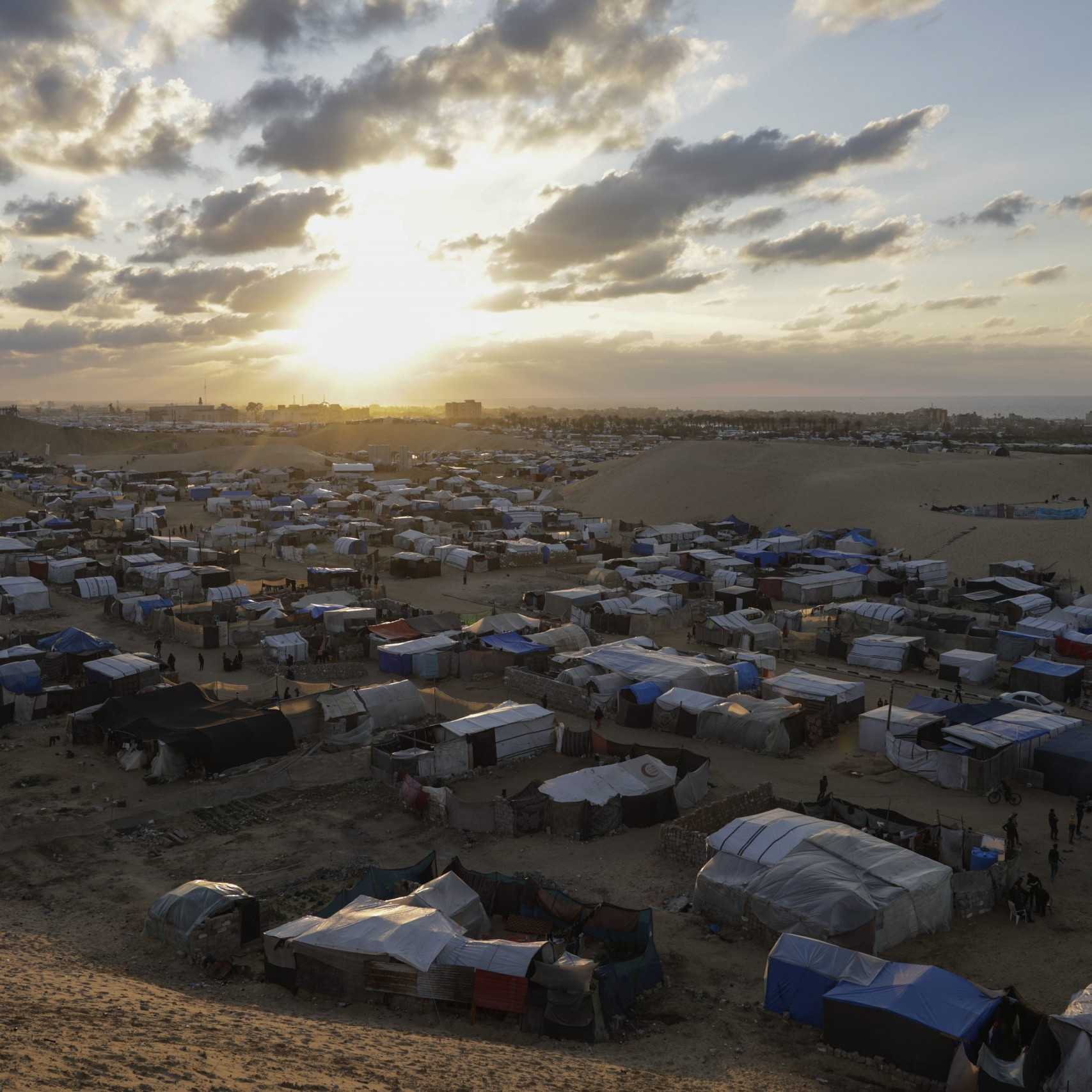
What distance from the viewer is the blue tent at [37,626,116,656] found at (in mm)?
25766

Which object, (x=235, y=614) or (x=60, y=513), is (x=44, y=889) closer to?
(x=235, y=614)

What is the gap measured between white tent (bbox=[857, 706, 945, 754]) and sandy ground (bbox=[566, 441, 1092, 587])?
78.4ft

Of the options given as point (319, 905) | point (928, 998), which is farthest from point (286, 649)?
point (928, 998)

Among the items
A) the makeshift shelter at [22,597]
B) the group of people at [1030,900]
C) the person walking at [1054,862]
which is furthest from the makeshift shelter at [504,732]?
the makeshift shelter at [22,597]

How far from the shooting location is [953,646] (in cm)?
2942

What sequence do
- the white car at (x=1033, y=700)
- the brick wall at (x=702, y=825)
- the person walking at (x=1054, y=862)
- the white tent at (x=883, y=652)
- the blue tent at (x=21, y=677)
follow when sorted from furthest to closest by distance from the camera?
the white tent at (x=883, y=652) → the blue tent at (x=21, y=677) → the white car at (x=1033, y=700) → the brick wall at (x=702, y=825) → the person walking at (x=1054, y=862)

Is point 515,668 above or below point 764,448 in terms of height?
below

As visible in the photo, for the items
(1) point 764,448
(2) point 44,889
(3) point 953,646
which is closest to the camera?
(2) point 44,889

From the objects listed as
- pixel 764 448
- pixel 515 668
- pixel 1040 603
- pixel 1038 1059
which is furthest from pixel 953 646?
pixel 764 448

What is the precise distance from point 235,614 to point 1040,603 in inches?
1156

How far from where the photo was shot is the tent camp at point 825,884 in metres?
12.1

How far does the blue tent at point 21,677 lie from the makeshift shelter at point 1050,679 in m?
26.4

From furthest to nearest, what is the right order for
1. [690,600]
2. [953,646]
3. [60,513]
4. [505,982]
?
[60,513] → [690,600] → [953,646] → [505,982]

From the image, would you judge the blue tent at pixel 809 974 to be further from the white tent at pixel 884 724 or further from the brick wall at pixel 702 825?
the white tent at pixel 884 724
